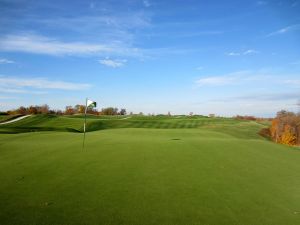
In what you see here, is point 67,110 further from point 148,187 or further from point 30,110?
point 148,187

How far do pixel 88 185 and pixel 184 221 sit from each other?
363 centimetres

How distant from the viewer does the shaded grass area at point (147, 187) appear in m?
7.01

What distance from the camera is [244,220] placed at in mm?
6984

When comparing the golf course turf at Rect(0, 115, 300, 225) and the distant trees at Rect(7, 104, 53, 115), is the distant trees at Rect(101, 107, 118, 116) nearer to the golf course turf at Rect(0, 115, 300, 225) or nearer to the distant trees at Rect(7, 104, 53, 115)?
the distant trees at Rect(7, 104, 53, 115)

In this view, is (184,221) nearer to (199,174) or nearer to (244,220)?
(244,220)

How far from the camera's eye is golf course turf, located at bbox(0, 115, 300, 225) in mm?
7000

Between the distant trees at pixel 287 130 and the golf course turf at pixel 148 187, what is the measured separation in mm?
53485

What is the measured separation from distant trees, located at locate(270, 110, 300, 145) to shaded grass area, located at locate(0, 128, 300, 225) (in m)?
54.2

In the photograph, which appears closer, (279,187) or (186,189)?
(186,189)

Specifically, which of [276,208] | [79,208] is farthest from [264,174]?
[79,208]

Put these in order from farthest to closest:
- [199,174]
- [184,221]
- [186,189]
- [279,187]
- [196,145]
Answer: [196,145], [199,174], [279,187], [186,189], [184,221]

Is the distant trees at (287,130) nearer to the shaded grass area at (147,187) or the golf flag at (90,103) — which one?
the shaded grass area at (147,187)

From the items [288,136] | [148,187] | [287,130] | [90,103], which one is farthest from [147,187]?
[287,130]

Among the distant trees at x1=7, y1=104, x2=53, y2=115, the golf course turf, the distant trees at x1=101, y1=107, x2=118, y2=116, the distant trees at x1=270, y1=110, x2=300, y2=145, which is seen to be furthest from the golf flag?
the distant trees at x1=101, y1=107, x2=118, y2=116
